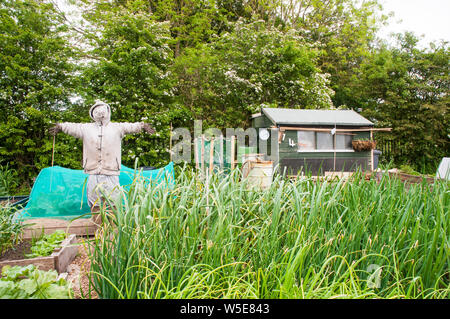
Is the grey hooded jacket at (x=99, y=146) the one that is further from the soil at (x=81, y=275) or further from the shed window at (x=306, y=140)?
the shed window at (x=306, y=140)

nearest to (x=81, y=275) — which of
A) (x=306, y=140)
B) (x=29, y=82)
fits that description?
(x=29, y=82)

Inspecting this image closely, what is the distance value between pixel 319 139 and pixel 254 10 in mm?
9104

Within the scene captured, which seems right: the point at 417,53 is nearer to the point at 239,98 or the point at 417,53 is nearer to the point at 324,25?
the point at 324,25

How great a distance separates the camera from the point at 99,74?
857 cm

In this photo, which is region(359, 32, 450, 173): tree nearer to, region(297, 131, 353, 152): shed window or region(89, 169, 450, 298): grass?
region(297, 131, 353, 152): shed window

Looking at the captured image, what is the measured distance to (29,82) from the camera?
7.63 m

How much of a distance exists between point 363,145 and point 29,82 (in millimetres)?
10181

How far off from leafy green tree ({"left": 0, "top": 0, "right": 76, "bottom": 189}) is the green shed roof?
6.20 m

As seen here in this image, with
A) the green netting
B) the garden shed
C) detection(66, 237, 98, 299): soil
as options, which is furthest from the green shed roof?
detection(66, 237, 98, 299): soil

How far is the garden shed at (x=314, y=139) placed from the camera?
8625 mm

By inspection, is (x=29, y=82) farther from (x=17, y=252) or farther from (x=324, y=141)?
(x=324, y=141)

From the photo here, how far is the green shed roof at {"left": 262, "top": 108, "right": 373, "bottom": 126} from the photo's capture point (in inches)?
336

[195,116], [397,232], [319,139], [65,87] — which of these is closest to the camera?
[397,232]
